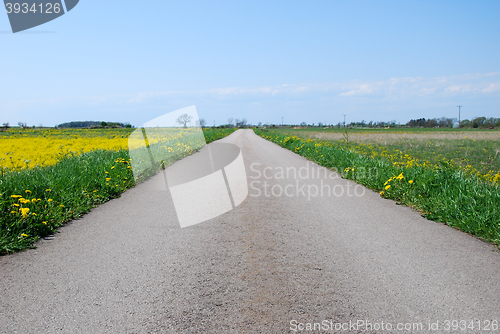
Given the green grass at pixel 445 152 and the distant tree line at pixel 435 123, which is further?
the distant tree line at pixel 435 123

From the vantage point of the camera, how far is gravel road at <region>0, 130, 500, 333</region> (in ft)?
9.04

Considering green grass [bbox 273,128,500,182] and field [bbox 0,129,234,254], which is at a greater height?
field [bbox 0,129,234,254]

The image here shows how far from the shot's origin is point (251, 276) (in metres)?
3.53

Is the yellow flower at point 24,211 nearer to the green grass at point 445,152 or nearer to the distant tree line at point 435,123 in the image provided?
the green grass at point 445,152

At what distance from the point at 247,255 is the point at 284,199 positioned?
336cm

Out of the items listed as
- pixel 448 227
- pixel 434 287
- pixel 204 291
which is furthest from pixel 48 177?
pixel 448 227

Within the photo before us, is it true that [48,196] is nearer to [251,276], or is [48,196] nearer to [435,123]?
[251,276]

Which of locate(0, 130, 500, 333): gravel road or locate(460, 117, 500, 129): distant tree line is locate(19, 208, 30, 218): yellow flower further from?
locate(460, 117, 500, 129): distant tree line

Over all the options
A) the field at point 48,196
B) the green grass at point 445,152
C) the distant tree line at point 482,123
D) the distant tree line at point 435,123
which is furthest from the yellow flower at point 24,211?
the distant tree line at point 435,123

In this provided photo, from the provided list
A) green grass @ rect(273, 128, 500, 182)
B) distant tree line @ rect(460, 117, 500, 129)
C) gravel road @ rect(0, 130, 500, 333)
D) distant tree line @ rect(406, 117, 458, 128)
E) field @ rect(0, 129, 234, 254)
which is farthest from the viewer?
distant tree line @ rect(406, 117, 458, 128)

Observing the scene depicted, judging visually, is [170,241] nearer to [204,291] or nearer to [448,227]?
[204,291]

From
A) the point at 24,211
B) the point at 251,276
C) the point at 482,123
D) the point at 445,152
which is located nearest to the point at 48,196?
the point at 24,211

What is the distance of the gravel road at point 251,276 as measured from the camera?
9.04 ft

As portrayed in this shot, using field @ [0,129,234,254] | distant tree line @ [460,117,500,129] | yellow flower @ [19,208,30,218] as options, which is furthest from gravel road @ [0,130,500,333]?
distant tree line @ [460,117,500,129]
